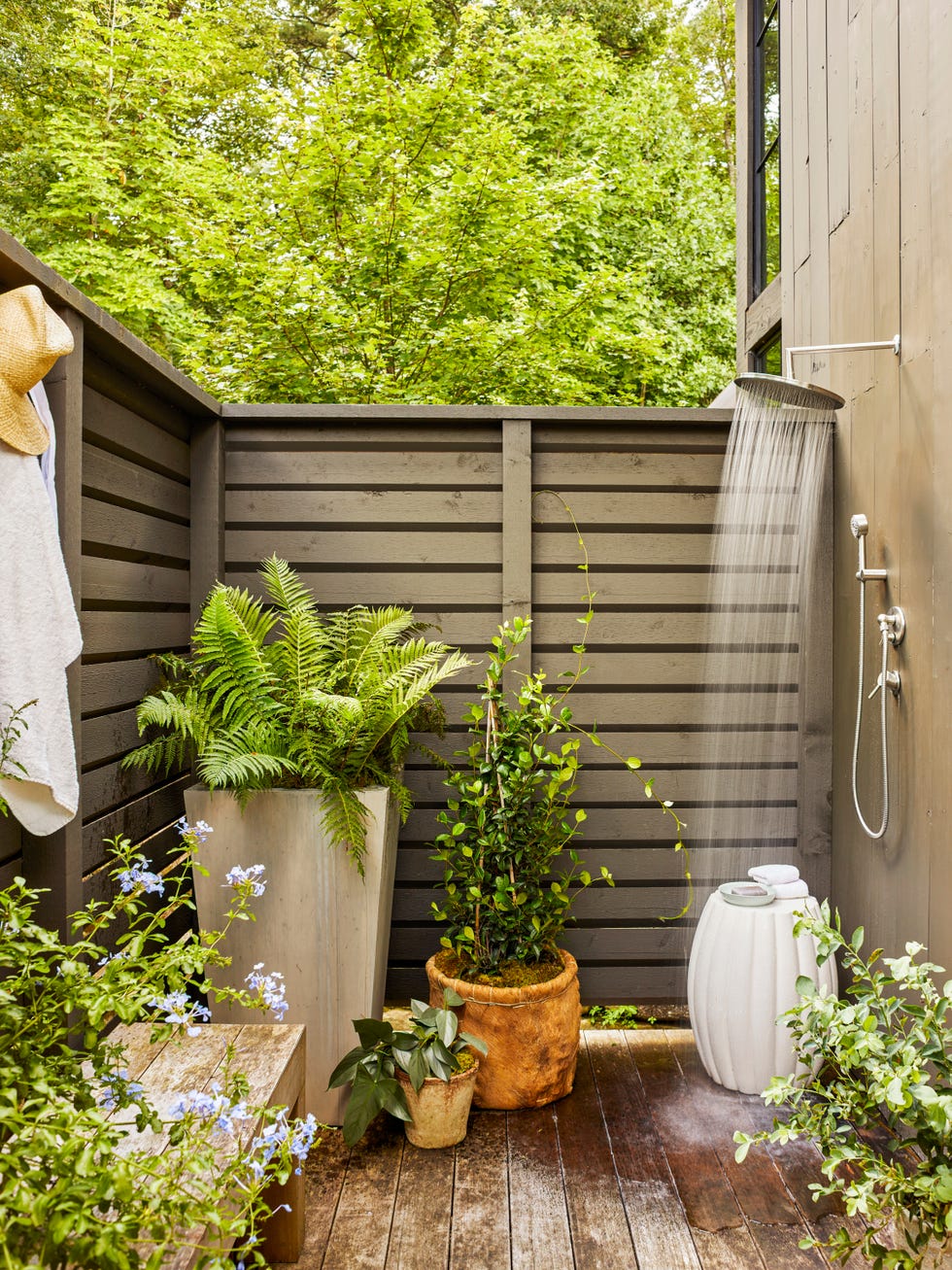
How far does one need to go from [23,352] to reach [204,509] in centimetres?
114

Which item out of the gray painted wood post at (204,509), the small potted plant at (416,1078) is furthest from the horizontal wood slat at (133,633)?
the small potted plant at (416,1078)

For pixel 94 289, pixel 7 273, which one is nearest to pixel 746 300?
pixel 7 273

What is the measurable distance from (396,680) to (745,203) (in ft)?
9.81

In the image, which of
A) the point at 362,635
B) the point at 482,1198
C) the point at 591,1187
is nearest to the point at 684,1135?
the point at 591,1187

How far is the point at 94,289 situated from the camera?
641 centimetres

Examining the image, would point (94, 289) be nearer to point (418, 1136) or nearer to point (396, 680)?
point (396, 680)

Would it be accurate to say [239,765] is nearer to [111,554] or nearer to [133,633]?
[133,633]

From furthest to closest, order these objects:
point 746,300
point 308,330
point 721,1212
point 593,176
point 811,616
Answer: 1. point 593,176
2. point 308,330
3. point 746,300
4. point 811,616
5. point 721,1212

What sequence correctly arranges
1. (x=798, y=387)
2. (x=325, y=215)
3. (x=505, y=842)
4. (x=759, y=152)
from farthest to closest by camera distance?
(x=325, y=215)
(x=759, y=152)
(x=505, y=842)
(x=798, y=387)

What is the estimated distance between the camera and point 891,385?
212 cm

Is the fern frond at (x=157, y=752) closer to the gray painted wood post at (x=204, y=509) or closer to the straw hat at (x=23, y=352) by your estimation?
the gray painted wood post at (x=204, y=509)

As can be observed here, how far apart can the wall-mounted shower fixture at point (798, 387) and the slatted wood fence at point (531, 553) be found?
0.47 m

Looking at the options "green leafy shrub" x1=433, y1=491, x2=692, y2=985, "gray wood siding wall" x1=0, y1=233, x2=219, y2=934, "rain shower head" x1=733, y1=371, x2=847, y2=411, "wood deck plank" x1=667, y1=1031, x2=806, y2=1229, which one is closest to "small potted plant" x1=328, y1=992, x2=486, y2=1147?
"green leafy shrub" x1=433, y1=491, x2=692, y2=985

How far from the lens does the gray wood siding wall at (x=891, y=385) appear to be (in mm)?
1867
